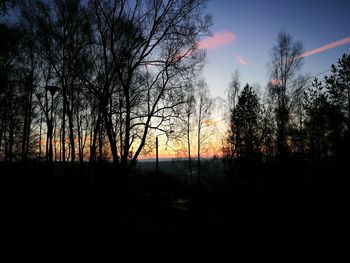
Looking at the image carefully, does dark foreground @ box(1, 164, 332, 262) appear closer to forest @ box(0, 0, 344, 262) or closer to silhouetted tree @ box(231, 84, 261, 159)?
forest @ box(0, 0, 344, 262)

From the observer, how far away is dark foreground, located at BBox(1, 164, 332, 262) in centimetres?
490

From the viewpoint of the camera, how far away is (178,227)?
25.0 feet

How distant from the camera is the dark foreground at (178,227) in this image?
4902 millimetres

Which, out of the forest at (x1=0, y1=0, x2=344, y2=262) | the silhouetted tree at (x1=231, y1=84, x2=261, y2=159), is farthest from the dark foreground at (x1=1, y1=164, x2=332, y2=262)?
the silhouetted tree at (x1=231, y1=84, x2=261, y2=159)

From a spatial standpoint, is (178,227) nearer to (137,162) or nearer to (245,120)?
(137,162)

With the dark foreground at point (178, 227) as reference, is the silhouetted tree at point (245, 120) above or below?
above

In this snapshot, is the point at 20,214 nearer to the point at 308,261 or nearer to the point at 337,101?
the point at 308,261

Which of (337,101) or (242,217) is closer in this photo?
(242,217)

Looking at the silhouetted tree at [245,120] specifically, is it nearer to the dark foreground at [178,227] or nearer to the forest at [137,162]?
the forest at [137,162]

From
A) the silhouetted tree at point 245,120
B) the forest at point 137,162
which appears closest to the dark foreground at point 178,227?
the forest at point 137,162

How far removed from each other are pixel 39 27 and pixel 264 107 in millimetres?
22918

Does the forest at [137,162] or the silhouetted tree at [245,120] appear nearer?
the forest at [137,162]

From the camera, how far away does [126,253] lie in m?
4.89

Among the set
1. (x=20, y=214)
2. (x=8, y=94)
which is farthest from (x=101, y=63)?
(x=20, y=214)
